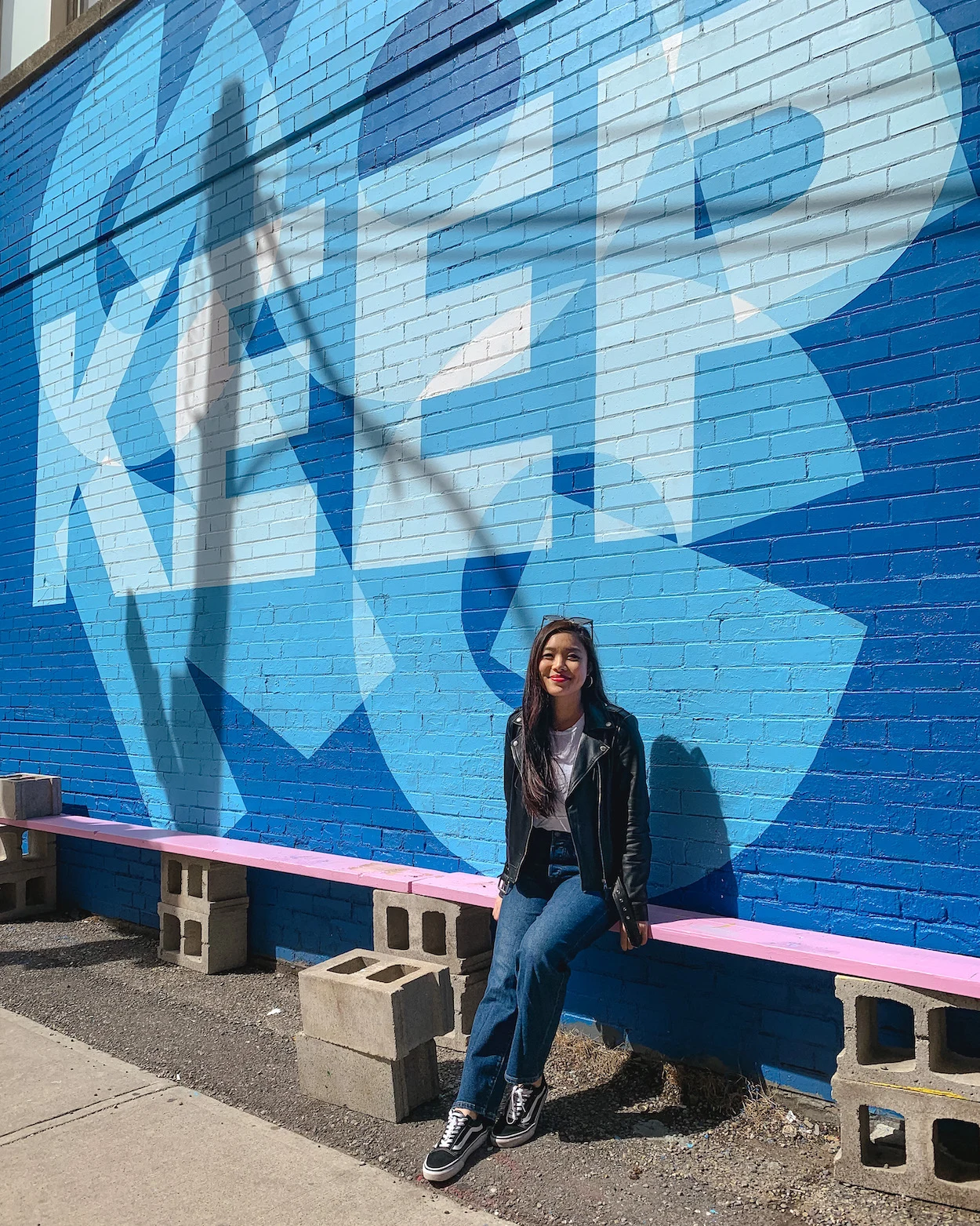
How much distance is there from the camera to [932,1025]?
9.89 feet

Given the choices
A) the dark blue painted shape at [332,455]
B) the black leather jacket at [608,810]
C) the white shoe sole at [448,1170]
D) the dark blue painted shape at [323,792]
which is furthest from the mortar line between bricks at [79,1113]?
the dark blue painted shape at [332,455]

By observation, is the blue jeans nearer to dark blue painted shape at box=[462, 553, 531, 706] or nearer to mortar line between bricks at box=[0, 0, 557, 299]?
dark blue painted shape at box=[462, 553, 531, 706]

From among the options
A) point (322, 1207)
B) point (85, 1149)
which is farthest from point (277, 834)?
point (322, 1207)

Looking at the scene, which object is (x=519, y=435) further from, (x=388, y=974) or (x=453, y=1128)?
(x=453, y=1128)

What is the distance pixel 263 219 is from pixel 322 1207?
5016mm

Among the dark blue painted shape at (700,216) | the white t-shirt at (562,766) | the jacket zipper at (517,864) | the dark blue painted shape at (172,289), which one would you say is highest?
the dark blue painted shape at (172,289)

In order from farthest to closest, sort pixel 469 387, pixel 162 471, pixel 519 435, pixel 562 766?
pixel 162 471 → pixel 469 387 → pixel 519 435 → pixel 562 766

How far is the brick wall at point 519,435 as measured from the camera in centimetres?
348

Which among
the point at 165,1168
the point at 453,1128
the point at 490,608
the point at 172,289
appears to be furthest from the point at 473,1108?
the point at 172,289

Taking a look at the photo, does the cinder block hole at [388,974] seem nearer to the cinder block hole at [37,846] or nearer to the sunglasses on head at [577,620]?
the sunglasses on head at [577,620]

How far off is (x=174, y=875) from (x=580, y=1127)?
312 cm

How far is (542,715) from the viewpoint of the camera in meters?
3.86

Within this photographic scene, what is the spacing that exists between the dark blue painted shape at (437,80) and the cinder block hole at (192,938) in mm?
4118

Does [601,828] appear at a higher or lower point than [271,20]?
lower
